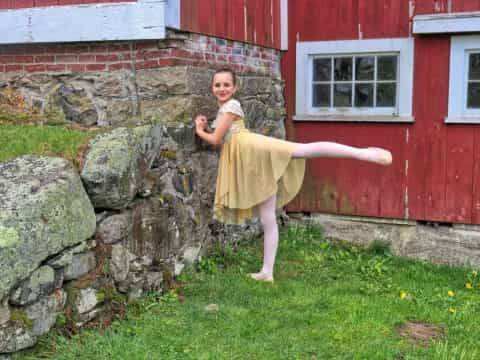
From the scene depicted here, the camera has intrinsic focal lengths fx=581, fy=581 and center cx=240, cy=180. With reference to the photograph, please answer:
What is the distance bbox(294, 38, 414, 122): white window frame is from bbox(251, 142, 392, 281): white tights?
2.07 metres

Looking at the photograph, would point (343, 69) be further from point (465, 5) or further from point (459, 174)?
point (459, 174)

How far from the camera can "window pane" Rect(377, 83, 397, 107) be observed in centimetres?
615

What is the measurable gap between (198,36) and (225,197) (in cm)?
141

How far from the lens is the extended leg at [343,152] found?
4090 millimetres

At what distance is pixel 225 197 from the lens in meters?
4.49

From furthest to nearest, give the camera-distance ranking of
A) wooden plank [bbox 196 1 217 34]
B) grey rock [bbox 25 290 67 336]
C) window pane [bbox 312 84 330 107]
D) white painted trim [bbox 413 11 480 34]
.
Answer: window pane [bbox 312 84 330 107] < white painted trim [bbox 413 11 480 34] < wooden plank [bbox 196 1 217 34] < grey rock [bbox 25 290 67 336]

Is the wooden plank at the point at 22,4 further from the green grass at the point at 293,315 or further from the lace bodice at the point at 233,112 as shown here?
the green grass at the point at 293,315

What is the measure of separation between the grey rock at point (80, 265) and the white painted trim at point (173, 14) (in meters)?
1.94

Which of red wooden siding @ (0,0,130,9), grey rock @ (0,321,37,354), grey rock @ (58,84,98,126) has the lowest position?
grey rock @ (0,321,37,354)

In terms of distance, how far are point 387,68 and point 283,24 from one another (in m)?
1.24

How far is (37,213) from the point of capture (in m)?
3.16

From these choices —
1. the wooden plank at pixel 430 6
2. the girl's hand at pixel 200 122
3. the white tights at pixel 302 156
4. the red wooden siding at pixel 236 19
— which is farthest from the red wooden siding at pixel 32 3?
the wooden plank at pixel 430 6

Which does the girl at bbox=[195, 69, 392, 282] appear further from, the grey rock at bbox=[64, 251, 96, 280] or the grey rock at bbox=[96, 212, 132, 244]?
the grey rock at bbox=[64, 251, 96, 280]

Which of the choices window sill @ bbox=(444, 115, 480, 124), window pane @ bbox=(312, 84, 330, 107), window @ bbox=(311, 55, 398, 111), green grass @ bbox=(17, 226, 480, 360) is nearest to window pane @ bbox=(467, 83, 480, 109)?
window sill @ bbox=(444, 115, 480, 124)
